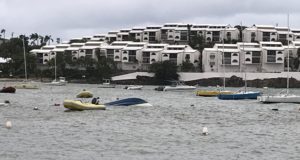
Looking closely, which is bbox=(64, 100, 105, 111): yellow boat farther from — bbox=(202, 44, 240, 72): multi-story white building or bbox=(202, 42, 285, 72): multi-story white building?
bbox=(202, 44, 240, 72): multi-story white building

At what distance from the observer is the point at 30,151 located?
38.2 m

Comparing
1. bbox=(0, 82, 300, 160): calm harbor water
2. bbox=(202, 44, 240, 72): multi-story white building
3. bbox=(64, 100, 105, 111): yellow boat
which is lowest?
bbox=(0, 82, 300, 160): calm harbor water

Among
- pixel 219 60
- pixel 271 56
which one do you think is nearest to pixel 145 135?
pixel 219 60

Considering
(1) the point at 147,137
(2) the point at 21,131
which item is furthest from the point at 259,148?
(2) the point at 21,131

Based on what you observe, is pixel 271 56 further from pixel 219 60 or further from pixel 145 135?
pixel 145 135

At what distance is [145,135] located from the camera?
48.2 metres

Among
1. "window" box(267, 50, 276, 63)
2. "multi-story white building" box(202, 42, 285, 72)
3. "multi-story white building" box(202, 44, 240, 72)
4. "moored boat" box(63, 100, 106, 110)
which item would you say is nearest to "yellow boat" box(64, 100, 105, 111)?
"moored boat" box(63, 100, 106, 110)

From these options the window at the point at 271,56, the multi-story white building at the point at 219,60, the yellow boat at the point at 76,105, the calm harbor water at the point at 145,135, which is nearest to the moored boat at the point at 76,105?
the yellow boat at the point at 76,105

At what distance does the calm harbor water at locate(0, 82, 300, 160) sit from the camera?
38438 mm

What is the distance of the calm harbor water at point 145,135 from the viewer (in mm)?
38438

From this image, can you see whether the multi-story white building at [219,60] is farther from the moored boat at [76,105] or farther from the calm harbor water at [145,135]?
the moored boat at [76,105]

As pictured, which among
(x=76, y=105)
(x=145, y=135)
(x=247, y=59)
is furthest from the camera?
(x=247, y=59)

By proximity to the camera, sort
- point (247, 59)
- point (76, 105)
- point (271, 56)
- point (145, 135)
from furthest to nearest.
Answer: point (247, 59), point (271, 56), point (76, 105), point (145, 135)

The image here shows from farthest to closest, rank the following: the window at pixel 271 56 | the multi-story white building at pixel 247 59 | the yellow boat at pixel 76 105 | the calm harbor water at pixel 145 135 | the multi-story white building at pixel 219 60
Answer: the multi-story white building at pixel 219 60, the window at pixel 271 56, the multi-story white building at pixel 247 59, the yellow boat at pixel 76 105, the calm harbor water at pixel 145 135
